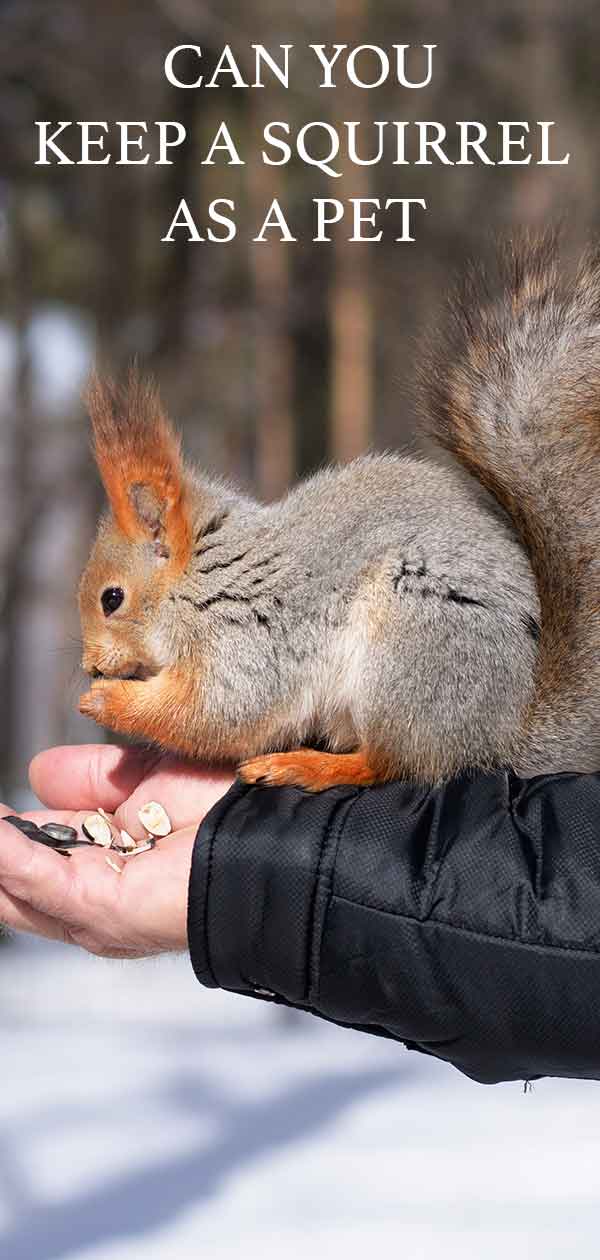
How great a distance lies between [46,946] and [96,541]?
3.24 meters

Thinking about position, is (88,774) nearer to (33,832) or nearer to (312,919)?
(33,832)

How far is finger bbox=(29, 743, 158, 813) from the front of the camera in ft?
5.83

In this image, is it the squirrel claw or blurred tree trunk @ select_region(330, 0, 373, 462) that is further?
blurred tree trunk @ select_region(330, 0, 373, 462)

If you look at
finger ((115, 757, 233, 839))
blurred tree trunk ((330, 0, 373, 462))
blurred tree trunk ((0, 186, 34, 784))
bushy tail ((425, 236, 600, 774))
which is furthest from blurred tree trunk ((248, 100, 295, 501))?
bushy tail ((425, 236, 600, 774))

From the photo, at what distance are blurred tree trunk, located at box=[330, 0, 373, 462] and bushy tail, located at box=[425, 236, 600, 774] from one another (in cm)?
402

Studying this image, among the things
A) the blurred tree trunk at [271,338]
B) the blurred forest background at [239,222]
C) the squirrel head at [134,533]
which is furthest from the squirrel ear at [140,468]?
the blurred tree trunk at [271,338]

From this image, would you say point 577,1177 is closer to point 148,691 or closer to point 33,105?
point 148,691

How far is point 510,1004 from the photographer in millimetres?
1273

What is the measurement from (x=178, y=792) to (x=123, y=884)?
0.72ft

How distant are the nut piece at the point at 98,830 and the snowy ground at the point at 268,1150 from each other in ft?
2.14

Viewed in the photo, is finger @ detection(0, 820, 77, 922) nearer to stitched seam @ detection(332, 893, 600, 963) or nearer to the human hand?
the human hand

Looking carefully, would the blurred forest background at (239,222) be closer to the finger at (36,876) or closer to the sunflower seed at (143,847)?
the sunflower seed at (143,847)

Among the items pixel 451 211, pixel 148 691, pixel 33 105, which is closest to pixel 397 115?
pixel 451 211

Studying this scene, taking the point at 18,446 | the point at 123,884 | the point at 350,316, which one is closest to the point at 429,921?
the point at 123,884
